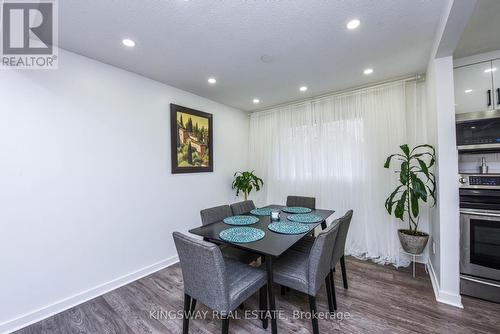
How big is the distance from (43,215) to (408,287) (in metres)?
3.86

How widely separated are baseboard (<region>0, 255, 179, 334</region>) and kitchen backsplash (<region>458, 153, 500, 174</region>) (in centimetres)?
392

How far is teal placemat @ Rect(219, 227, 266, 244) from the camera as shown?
1.71 metres

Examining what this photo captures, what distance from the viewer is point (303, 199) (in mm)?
3131

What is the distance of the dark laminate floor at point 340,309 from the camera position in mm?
1731

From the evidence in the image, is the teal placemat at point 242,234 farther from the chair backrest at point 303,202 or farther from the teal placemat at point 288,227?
the chair backrest at point 303,202

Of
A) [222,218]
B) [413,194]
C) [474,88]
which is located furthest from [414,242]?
[222,218]

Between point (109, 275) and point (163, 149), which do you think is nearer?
point (109, 275)

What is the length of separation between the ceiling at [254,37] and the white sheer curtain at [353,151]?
0.45 metres

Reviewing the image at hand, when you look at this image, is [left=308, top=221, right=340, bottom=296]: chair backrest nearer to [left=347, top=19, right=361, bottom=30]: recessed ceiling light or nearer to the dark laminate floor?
the dark laminate floor

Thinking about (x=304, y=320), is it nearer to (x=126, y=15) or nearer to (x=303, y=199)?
(x=303, y=199)

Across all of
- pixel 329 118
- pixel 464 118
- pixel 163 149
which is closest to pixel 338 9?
pixel 464 118

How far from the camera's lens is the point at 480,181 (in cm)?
191

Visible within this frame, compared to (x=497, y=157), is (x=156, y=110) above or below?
above

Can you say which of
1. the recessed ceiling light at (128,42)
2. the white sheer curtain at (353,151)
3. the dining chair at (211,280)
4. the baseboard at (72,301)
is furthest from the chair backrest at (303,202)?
the recessed ceiling light at (128,42)
